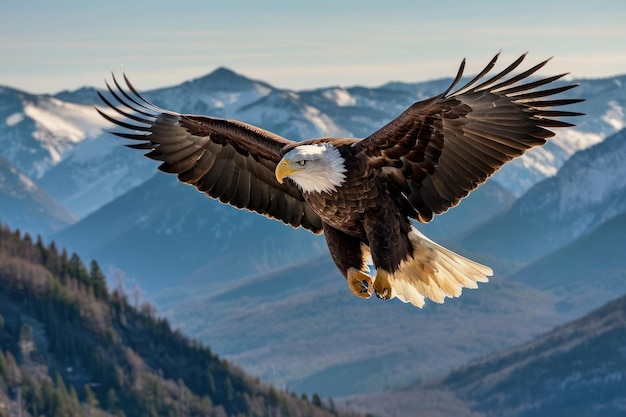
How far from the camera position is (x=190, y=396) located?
521 ft

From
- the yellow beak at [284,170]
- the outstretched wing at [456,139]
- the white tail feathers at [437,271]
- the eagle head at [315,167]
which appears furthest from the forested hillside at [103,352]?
the yellow beak at [284,170]

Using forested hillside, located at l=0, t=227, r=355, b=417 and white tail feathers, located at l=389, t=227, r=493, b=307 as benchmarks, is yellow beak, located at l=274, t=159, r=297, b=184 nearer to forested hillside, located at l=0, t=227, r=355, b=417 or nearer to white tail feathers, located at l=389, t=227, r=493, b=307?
white tail feathers, located at l=389, t=227, r=493, b=307

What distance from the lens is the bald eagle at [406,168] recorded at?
1584 centimetres

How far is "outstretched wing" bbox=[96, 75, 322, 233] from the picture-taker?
722 inches

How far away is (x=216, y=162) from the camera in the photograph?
18.7 m

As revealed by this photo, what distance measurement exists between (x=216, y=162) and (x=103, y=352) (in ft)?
471

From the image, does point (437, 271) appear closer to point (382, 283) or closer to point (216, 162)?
point (382, 283)

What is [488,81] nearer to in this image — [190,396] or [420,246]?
[420,246]

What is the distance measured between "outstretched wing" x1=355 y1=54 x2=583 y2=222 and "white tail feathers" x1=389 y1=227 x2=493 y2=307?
2.24ft

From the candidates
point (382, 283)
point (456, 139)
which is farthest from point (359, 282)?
point (456, 139)

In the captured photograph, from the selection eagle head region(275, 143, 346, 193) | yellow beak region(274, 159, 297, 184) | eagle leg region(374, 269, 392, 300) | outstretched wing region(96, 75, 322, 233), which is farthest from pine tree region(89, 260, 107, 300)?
yellow beak region(274, 159, 297, 184)

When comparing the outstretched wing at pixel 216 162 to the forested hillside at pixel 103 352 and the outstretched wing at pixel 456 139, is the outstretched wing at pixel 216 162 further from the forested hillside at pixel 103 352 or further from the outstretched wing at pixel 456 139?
the forested hillside at pixel 103 352

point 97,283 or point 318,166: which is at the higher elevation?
point 97,283

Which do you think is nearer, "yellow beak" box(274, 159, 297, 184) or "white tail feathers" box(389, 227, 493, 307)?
"yellow beak" box(274, 159, 297, 184)
